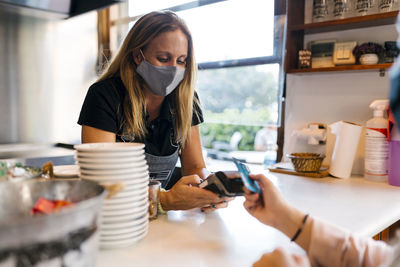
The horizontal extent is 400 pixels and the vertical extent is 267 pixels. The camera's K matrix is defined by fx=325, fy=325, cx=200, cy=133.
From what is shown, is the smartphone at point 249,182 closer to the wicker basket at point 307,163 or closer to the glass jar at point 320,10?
the wicker basket at point 307,163

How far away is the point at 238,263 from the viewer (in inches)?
28.0

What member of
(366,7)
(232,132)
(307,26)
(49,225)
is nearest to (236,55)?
(307,26)

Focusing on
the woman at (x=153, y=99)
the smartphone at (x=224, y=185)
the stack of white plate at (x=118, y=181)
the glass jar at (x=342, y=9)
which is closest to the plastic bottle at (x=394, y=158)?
the glass jar at (x=342, y=9)

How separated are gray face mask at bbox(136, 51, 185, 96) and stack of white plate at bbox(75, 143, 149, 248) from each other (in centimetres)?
69

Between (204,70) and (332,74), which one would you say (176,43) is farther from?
(204,70)

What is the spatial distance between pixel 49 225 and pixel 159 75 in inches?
→ 40.7

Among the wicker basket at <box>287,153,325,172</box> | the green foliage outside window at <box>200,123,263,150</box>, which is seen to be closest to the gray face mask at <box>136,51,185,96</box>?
the wicker basket at <box>287,153,325,172</box>

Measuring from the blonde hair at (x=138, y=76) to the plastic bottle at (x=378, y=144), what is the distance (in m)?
0.91

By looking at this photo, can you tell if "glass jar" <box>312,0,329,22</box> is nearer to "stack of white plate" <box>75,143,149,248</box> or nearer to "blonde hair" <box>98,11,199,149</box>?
"blonde hair" <box>98,11,199,149</box>

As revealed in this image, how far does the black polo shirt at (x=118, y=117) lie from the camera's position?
1314 millimetres

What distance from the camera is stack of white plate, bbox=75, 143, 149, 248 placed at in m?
0.74

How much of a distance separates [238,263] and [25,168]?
0.60 meters

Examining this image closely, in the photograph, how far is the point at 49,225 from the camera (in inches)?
18.0

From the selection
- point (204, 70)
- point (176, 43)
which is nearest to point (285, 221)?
point (176, 43)
